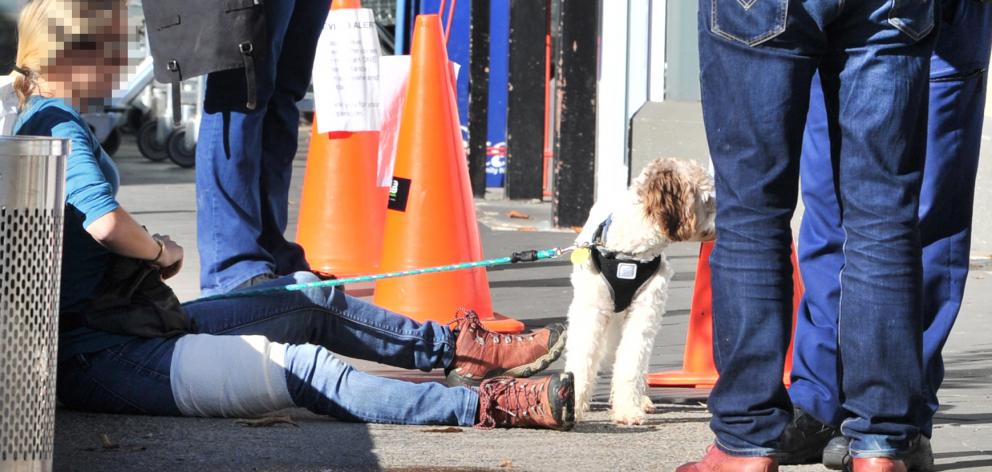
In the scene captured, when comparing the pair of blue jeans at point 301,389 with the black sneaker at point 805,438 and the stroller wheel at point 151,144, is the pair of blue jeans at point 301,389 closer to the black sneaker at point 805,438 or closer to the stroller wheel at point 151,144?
the black sneaker at point 805,438

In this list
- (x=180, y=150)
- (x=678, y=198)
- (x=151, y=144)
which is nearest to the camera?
(x=678, y=198)

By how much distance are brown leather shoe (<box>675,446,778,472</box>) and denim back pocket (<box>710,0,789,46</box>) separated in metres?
0.92

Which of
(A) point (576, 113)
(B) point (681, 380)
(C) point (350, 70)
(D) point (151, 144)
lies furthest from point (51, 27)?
(D) point (151, 144)

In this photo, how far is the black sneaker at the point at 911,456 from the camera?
3518 mm

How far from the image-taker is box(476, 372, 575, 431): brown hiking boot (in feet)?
12.9

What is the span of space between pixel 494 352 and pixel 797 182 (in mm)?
1528

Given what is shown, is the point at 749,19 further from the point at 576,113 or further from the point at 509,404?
the point at 576,113

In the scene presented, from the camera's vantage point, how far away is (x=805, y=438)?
3656mm

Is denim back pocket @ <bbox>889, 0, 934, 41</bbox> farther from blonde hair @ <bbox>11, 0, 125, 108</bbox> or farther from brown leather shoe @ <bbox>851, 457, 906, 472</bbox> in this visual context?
blonde hair @ <bbox>11, 0, 125, 108</bbox>

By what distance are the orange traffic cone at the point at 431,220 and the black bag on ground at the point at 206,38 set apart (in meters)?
0.96

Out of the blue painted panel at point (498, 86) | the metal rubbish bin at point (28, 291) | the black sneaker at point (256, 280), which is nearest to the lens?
the metal rubbish bin at point (28, 291)

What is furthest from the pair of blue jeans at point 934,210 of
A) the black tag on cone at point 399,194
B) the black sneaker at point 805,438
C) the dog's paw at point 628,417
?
the black tag on cone at point 399,194

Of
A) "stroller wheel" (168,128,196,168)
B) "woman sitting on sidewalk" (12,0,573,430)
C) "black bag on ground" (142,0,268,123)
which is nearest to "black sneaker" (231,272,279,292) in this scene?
"black bag on ground" (142,0,268,123)

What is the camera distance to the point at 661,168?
4.35 metres
